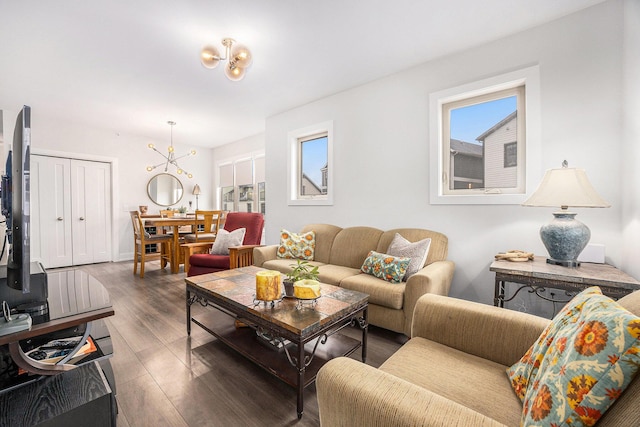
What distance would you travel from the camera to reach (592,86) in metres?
2.05

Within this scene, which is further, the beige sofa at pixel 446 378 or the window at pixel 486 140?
the window at pixel 486 140

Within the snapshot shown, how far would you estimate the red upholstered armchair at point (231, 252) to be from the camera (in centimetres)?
331

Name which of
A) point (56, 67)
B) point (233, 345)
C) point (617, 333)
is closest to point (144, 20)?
point (56, 67)

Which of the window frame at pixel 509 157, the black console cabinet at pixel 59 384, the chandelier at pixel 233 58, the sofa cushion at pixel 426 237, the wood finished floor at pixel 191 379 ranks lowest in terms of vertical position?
the wood finished floor at pixel 191 379

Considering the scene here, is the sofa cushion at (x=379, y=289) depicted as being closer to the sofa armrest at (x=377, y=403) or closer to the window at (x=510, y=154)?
the sofa armrest at (x=377, y=403)

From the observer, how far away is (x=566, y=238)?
1.83 metres

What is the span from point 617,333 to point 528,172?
210 centimetres

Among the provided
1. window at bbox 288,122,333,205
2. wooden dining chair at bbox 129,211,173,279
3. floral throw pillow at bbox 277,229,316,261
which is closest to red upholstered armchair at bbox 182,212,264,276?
floral throw pillow at bbox 277,229,316,261

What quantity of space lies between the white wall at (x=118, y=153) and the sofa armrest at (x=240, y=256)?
11.8 feet

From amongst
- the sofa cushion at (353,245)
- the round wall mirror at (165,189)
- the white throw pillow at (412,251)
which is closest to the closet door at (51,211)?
the round wall mirror at (165,189)

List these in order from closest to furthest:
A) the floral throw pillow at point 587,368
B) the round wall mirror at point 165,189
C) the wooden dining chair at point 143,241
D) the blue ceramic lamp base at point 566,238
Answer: the floral throw pillow at point 587,368 → the blue ceramic lamp base at point 566,238 → the wooden dining chair at point 143,241 → the round wall mirror at point 165,189

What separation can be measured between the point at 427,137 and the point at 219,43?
219 cm

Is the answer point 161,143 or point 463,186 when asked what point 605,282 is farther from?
point 161,143

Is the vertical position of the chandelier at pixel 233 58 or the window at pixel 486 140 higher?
the chandelier at pixel 233 58
